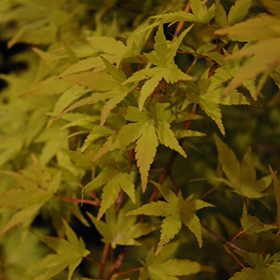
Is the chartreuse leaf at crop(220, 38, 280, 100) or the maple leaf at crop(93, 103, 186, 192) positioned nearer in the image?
the chartreuse leaf at crop(220, 38, 280, 100)

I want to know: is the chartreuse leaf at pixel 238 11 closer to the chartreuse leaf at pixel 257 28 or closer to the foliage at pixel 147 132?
the foliage at pixel 147 132

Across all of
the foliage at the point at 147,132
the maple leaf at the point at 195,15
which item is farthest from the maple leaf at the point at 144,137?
the maple leaf at the point at 195,15

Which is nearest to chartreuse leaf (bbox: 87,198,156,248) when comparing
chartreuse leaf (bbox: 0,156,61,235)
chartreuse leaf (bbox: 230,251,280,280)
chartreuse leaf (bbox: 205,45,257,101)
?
chartreuse leaf (bbox: 0,156,61,235)

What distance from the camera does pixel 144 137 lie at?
0.55 metres

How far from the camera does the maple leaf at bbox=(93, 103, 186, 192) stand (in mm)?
527

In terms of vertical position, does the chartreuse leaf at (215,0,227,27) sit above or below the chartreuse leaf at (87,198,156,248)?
above

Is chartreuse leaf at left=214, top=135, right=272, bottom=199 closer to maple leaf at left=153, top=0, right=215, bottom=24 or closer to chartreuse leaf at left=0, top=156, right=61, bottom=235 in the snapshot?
maple leaf at left=153, top=0, right=215, bottom=24

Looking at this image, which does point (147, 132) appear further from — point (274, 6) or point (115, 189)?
point (274, 6)

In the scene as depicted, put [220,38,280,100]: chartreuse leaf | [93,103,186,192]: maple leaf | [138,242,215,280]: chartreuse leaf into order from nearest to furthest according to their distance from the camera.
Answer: [220,38,280,100]: chartreuse leaf < [93,103,186,192]: maple leaf < [138,242,215,280]: chartreuse leaf

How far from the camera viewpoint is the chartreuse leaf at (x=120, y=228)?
69 cm

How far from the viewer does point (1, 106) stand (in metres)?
1.08

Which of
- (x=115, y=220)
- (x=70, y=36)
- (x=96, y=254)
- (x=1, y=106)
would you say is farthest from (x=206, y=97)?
(x=96, y=254)

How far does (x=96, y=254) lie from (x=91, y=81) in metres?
0.92

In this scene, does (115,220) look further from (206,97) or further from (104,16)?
(104,16)
